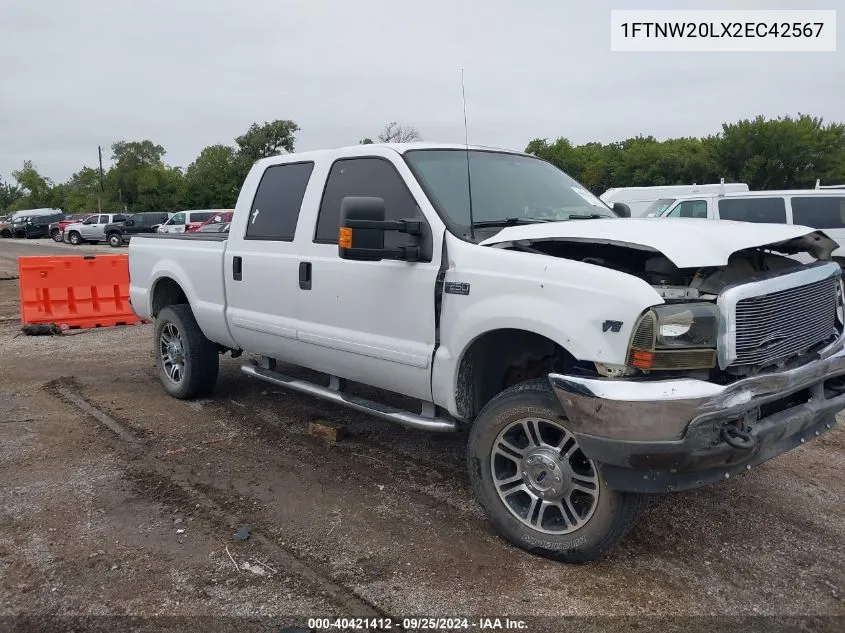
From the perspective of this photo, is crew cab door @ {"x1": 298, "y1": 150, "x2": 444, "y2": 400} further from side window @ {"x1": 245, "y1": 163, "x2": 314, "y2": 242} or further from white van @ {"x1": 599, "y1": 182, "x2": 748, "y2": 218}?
white van @ {"x1": 599, "y1": 182, "x2": 748, "y2": 218}

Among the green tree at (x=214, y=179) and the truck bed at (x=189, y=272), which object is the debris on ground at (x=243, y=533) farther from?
the green tree at (x=214, y=179)

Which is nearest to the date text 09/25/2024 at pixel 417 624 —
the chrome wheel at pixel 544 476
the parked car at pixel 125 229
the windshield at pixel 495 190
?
the chrome wheel at pixel 544 476

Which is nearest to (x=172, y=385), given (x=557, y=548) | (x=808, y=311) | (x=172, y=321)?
(x=172, y=321)

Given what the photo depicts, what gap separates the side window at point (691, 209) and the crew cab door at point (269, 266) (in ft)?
30.8

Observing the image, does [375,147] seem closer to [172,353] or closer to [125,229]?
[172,353]

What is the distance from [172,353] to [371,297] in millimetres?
2841

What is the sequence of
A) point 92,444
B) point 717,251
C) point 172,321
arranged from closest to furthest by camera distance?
point 717,251
point 92,444
point 172,321

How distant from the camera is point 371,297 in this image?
13.7ft

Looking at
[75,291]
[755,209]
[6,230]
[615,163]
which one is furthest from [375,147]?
[6,230]

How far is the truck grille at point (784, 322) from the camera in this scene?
3.03 meters

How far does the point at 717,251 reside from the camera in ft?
10.1

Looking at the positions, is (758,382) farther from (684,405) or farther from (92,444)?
(92,444)

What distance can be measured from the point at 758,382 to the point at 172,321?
4663mm

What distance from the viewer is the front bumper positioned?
9.33 ft
